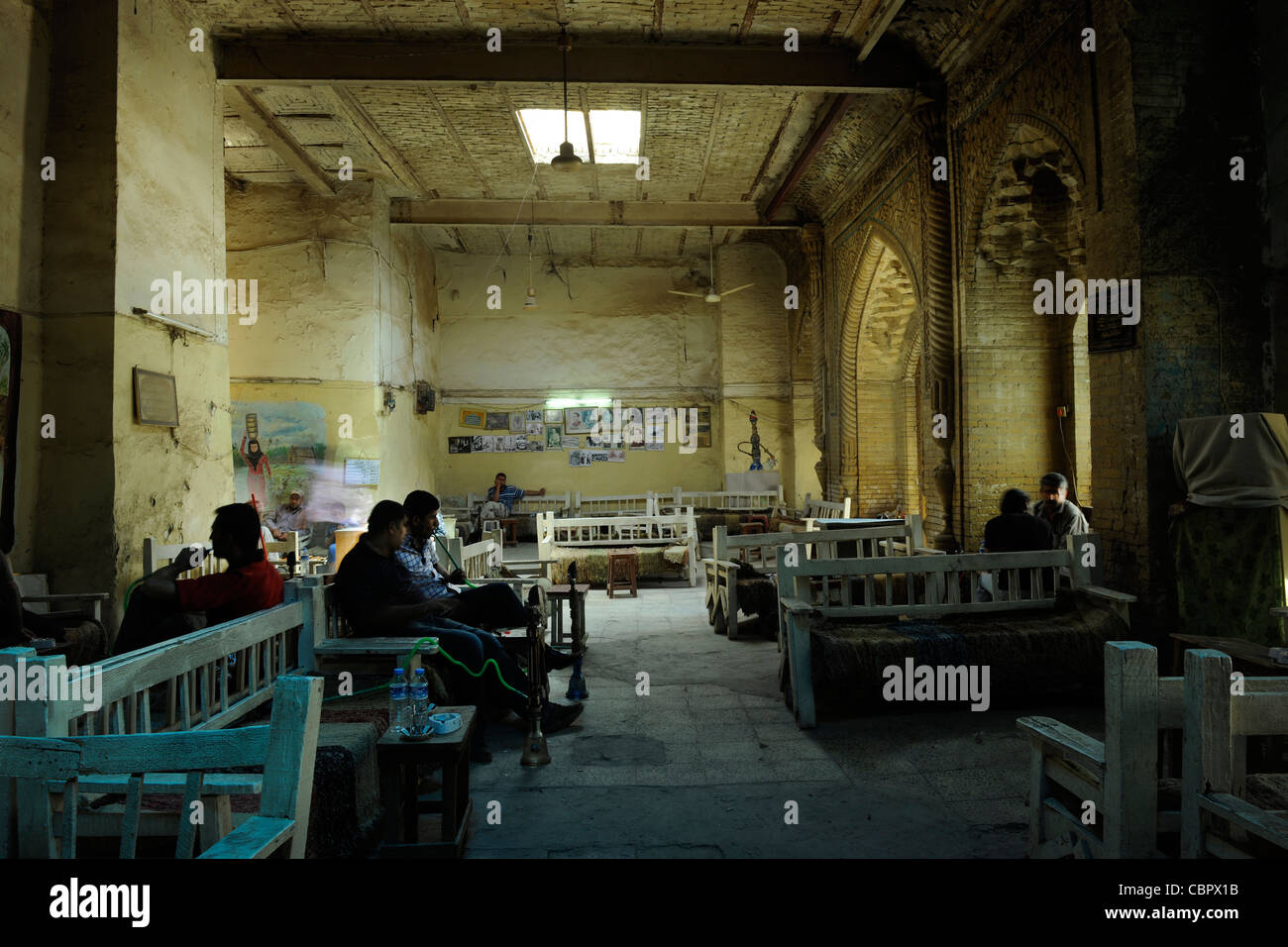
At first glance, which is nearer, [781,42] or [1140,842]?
[1140,842]

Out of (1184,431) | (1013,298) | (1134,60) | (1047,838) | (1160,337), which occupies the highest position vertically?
(1134,60)

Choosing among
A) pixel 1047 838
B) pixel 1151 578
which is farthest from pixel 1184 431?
pixel 1047 838

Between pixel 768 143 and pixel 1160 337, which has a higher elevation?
pixel 768 143

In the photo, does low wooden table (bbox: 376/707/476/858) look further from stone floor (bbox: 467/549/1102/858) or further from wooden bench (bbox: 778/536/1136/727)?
wooden bench (bbox: 778/536/1136/727)

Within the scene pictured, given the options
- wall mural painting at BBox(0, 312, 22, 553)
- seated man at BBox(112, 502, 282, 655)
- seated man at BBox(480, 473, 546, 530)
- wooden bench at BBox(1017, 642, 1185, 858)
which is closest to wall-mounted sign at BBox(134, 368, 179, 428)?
wall mural painting at BBox(0, 312, 22, 553)

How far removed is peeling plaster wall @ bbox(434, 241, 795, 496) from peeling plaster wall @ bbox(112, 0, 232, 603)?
8.40 m

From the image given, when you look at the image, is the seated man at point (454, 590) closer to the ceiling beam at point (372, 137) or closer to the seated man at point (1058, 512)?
the seated man at point (1058, 512)

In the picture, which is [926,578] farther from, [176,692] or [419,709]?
[176,692]

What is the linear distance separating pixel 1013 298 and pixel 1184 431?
10.5 feet

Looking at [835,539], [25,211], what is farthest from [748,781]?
[25,211]

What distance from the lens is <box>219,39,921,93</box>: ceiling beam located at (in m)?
7.88

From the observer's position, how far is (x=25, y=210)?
18.9ft

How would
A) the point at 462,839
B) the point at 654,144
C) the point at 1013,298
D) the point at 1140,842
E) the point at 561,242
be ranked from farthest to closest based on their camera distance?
the point at 561,242, the point at 654,144, the point at 1013,298, the point at 462,839, the point at 1140,842

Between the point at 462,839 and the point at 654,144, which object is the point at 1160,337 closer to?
the point at 462,839
